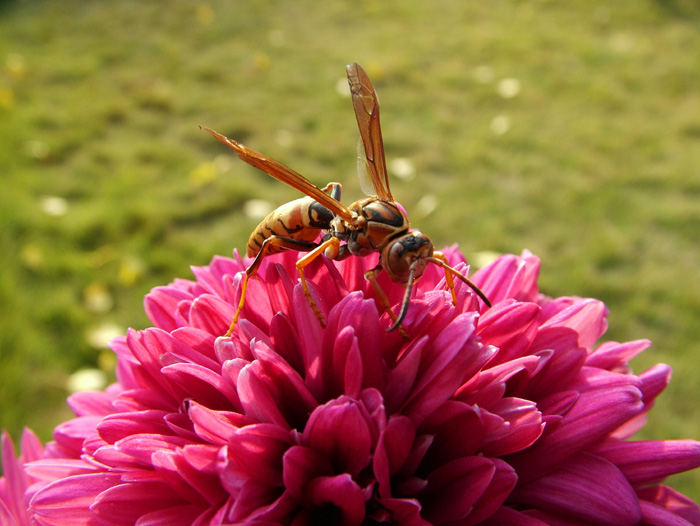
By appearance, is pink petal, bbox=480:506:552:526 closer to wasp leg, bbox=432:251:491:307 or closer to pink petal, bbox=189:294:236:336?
wasp leg, bbox=432:251:491:307

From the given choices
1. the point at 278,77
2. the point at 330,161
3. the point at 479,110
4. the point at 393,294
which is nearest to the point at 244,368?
the point at 393,294

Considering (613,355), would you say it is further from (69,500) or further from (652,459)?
(69,500)

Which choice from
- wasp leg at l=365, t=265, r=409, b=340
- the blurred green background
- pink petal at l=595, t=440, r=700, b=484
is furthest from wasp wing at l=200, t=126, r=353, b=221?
the blurred green background

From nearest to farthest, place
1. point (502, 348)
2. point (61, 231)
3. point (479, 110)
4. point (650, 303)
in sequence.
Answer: point (502, 348)
point (650, 303)
point (61, 231)
point (479, 110)

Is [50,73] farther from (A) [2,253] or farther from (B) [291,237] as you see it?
(B) [291,237]

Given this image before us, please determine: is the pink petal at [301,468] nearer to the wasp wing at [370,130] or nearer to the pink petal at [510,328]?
the pink petal at [510,328]

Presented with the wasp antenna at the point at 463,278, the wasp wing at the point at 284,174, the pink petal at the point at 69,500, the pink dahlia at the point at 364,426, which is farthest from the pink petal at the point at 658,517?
the pink petal at the point at 69,500

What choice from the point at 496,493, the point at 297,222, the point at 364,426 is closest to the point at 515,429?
the point at 496,493
